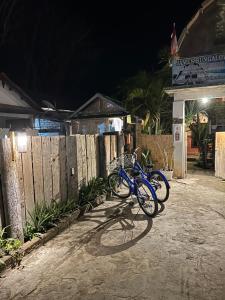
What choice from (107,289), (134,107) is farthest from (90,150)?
(134,107)

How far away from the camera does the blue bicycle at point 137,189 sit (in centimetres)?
545

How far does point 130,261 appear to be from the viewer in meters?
3.67

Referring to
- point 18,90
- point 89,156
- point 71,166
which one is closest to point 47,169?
point 71,166

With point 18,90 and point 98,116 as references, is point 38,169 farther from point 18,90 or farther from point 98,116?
point 98,116

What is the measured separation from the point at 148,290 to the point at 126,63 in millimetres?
24794

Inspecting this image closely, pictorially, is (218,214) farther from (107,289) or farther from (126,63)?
(126,63)

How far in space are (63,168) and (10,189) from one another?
5.71 feet

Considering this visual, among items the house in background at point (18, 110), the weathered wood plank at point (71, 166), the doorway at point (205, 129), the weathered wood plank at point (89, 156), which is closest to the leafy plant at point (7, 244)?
the weathered wood plank at point (71, 166)

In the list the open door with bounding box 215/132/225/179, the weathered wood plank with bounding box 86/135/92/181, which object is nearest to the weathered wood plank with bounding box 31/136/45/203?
the weathered wood plank with bounding box 86/135/92/181

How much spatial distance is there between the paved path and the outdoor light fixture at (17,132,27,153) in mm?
1711

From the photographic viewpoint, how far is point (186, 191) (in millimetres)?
7613

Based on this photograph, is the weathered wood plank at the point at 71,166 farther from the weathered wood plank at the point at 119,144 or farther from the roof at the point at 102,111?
the roof at the point at 102,111

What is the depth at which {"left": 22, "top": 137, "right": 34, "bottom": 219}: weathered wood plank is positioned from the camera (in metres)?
4.38

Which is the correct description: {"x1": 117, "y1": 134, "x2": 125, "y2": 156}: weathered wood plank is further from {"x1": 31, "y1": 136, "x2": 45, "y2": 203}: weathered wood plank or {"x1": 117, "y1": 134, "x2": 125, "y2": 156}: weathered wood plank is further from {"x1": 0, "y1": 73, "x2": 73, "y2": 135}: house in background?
{"x1": 0, "y1": 73, "x2": 73, "y2": 135}: house in background
